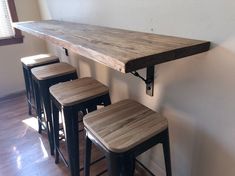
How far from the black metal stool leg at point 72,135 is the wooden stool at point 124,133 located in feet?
0.73

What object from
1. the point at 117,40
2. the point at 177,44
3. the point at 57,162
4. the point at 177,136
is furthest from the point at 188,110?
the point at 57,162

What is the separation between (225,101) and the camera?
1.05 m

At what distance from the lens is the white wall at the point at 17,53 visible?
9.57 ft

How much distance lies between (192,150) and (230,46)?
0.66 m

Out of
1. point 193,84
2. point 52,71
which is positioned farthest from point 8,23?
point 193,84

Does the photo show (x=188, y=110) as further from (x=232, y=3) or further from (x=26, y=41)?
(x=26, y=41)

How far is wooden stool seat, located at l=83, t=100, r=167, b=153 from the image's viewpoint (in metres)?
1.00

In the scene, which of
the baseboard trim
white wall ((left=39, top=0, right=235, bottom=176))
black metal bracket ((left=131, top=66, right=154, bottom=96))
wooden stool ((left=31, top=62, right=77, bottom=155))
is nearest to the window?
the baseboard trim

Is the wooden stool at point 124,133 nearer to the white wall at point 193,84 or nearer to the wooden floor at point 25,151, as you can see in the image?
the white wall at point 193,84

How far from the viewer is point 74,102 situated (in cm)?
140

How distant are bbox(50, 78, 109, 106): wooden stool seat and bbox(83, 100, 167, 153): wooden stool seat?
236 millimetres

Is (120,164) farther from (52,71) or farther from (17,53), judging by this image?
(17,53)

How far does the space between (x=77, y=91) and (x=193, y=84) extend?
753 mm

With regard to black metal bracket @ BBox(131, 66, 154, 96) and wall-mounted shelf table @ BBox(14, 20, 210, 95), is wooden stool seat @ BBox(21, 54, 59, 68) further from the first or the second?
black metal bracket @ BBox(131, 66, 154, 96)
